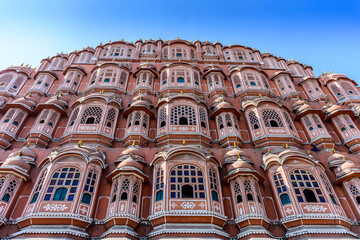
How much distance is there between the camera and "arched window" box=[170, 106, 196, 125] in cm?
2075

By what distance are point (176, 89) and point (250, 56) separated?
44.1 ft

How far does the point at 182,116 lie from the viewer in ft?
69.2

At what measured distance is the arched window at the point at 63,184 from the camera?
14320mm

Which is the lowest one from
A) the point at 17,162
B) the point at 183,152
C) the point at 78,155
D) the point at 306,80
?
the point at 17,162

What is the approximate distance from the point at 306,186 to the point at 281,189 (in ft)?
4.82

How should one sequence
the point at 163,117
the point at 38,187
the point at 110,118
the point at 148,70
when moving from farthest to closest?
the point at 148,70, the point at 163,117, the point at 110,118, the point at 38,187

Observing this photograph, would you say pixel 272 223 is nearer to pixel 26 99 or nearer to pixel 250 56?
pixel 26 99

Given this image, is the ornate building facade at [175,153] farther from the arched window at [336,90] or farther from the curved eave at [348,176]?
the arched window at [336,90]

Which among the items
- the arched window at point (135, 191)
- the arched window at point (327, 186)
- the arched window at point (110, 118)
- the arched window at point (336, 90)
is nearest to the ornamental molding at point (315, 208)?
the arched window at point (327, 186)

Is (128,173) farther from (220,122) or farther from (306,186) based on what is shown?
(306,186)

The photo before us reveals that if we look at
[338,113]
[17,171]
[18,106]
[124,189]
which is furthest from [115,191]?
[338,113]

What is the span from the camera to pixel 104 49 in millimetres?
33000

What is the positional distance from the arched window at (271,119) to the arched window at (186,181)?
8262 mm

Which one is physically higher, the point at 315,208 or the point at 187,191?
the point at 187,191
